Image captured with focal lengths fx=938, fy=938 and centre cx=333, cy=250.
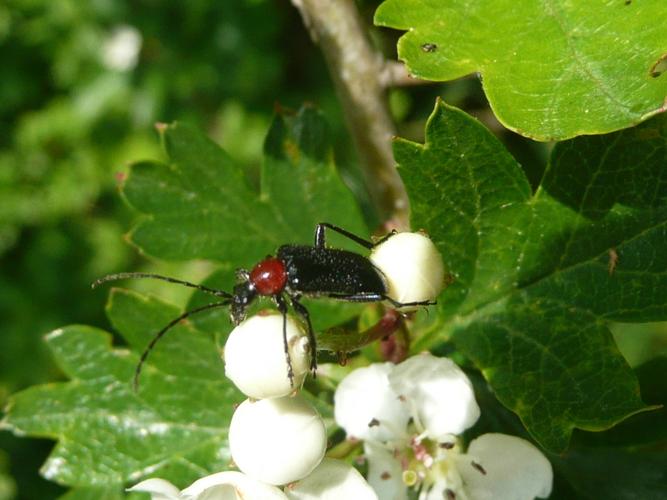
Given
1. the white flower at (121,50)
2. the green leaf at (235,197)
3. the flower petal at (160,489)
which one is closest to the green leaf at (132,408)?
the green leaf at (235,197)

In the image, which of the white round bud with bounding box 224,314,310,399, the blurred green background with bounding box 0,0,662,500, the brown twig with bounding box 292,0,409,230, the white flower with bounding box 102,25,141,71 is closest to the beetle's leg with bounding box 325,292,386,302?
the white round bud with bounding box 224,314,310,399

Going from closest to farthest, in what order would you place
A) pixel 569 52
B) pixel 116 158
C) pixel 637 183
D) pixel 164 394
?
pixel 569 52 < pixel 637 183 < pixel 164 394 < pixel 116 158

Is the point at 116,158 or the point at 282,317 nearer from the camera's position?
the point at 282,317

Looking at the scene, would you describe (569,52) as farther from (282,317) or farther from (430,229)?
(282,317)

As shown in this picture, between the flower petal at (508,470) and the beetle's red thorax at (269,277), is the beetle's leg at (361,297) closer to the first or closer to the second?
the beetle's red thorax at (269,277)

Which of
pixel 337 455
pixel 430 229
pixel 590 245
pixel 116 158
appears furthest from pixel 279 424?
pixel 116 158

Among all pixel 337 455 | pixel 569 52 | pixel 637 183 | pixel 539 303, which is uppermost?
pixel 569 52
